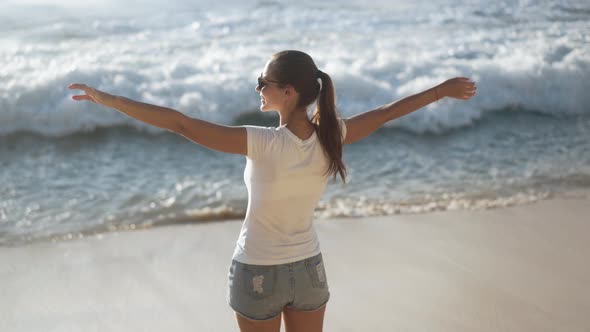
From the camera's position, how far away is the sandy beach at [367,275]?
387 centimetres

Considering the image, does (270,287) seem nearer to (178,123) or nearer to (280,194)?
(280,194)

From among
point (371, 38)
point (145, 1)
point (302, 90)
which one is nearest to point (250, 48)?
point (371, 38)

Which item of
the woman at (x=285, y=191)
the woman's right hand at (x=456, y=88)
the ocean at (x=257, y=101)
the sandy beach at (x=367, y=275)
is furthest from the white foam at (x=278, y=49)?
the woman at (x=285, y=191)

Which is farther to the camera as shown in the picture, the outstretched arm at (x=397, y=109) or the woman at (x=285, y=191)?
the outstretched arm at (x=397, y=109)

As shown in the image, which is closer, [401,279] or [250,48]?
[401,279]

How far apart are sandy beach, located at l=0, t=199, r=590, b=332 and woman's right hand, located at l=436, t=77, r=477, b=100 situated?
1.52 metres

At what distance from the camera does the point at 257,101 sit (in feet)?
28.6

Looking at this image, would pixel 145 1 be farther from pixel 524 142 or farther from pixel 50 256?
pixel 50 256

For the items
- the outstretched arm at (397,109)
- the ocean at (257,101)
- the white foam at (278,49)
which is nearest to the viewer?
the outstretched arm at (397,109)

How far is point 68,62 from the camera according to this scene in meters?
9.23

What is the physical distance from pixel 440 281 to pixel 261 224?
7.12 ft

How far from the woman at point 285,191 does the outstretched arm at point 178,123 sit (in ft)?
0.08

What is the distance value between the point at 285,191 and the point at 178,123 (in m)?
0.39

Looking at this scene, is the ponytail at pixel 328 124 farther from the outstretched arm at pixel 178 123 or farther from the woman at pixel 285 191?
the outstretched arm at pixel 178 123
